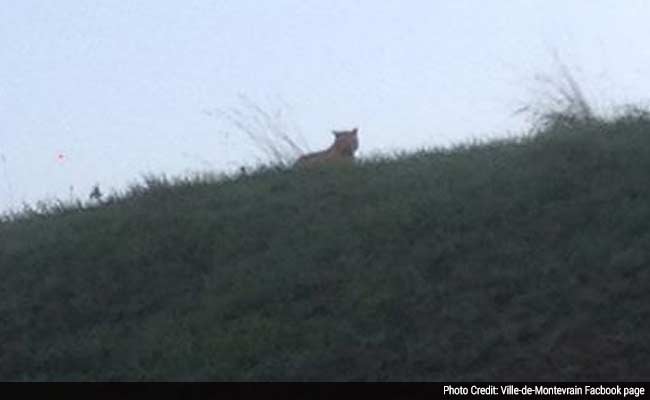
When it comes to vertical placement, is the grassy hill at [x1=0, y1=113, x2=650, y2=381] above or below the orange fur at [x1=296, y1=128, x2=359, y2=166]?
below

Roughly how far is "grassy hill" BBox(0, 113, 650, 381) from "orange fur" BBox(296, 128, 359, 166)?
0.63 meters

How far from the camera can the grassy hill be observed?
9727 mm

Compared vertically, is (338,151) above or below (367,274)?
above

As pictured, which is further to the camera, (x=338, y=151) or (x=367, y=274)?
(x=338, y=151)

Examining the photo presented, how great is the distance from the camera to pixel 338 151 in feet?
48.7

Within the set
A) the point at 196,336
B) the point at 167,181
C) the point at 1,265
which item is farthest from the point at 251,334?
the point at 167,181

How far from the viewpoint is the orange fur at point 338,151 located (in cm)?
1417

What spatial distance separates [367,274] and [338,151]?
4.14 m

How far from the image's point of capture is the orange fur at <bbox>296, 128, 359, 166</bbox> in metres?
14.2

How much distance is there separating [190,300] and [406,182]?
7.05ft

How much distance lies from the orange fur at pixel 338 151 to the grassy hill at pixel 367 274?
633 millimetres

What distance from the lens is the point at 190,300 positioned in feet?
36.4

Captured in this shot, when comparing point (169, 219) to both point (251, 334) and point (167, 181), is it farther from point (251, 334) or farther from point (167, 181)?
point (251, 334)

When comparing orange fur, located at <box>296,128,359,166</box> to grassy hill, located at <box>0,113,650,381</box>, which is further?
orange fur, located at <box>296,128,359,166</box>
